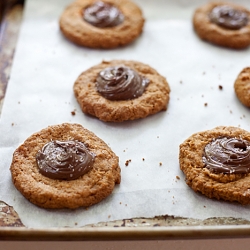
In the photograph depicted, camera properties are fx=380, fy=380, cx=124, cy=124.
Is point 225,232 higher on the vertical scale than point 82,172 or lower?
higher

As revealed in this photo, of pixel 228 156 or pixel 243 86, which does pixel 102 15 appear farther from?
pixel 228 156

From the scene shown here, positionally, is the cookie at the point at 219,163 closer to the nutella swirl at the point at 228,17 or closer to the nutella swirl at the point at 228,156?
the nutella swirl at the point at 228,156

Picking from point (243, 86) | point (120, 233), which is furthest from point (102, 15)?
point (120, 233)

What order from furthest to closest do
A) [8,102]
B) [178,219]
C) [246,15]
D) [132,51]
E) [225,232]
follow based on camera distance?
[246,15], [132,51], [8,102], [178,219], [225,232]

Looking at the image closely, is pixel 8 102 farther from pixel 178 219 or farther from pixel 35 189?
pixel 178 219

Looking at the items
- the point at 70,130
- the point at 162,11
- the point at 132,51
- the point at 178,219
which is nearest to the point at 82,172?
the point at 70,130

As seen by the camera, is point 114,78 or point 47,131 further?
point 114,78

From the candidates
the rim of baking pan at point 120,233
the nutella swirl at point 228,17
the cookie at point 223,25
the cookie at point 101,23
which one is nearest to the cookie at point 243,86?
the cookie at point 223,25
